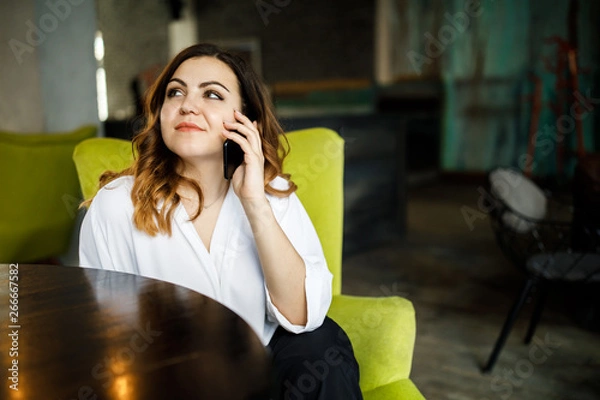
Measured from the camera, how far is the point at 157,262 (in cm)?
123

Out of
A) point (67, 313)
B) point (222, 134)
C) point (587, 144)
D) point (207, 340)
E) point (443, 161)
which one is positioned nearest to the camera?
point (207, 340)

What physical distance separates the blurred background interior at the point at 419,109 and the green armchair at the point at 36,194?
0.03m

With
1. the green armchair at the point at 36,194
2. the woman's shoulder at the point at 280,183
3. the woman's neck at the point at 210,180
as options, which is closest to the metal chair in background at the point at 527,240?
the woman's shoulder at the point at 280,183

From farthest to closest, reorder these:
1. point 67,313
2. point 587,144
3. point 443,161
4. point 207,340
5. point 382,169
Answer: point 443,161
point 587,144
point 382,169
point 67,313
point 207,340

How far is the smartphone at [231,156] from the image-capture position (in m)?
1.18

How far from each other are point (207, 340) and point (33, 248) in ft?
8.31

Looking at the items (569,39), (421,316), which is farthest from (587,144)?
(421,316)

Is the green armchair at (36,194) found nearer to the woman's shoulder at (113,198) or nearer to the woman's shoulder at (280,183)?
the woman's shoulder at (113,198)

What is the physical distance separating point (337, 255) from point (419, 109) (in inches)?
267

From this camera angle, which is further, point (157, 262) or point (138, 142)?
point (138, 142)

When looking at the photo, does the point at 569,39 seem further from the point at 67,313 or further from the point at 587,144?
the point at 67,313

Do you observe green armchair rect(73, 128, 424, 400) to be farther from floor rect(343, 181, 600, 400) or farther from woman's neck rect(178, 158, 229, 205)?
floor rect(343, 181, 600, 400)

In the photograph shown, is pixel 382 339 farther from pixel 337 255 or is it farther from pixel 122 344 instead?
pixel 122 344

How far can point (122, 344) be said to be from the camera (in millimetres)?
702
